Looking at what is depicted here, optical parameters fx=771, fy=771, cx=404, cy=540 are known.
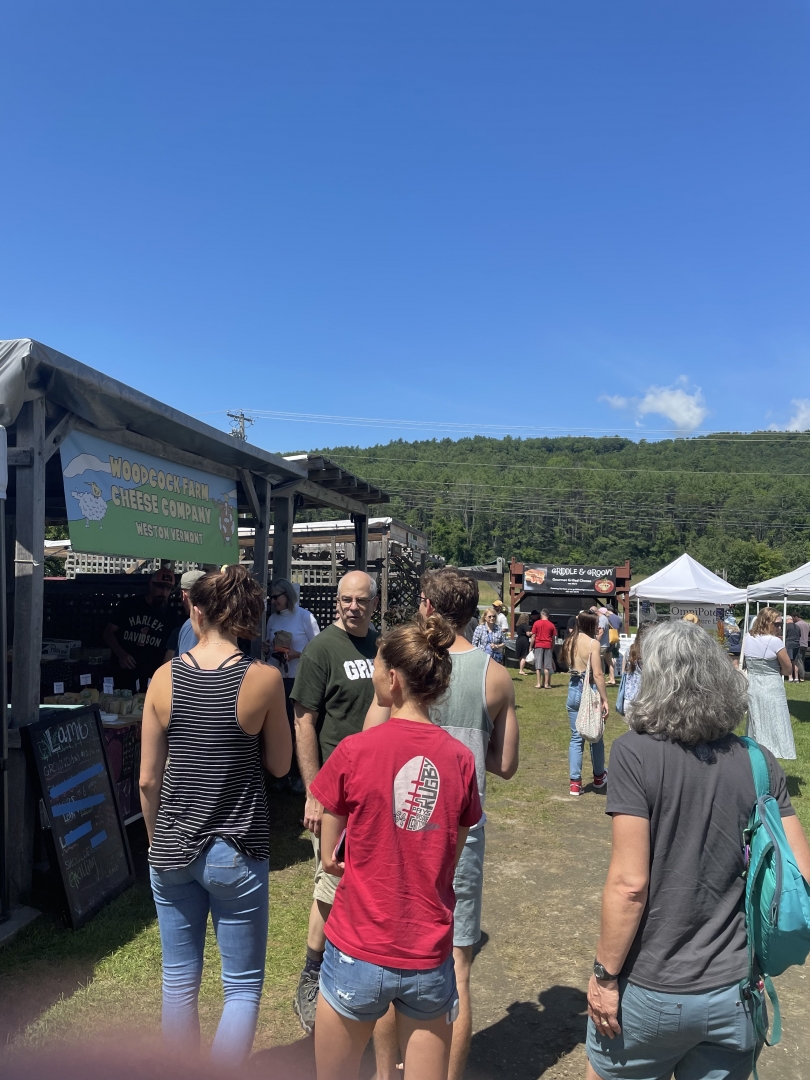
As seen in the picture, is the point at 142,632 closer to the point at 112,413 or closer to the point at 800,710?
the point at 112,413

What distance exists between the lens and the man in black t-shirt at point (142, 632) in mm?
6477

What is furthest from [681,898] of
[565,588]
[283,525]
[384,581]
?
[565,588]

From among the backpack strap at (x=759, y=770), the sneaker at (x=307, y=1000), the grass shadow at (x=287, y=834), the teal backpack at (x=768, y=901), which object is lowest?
the grass shadow at (x=287, y=834)

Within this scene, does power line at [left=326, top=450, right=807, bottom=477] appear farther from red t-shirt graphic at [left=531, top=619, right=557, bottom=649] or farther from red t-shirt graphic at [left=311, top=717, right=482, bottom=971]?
red t-shirt graphic at [left=311, top=717, right=482, bottom=971]

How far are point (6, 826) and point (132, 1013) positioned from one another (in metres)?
1.29

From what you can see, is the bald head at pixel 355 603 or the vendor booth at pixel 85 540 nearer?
the bald head at pixel 355 603

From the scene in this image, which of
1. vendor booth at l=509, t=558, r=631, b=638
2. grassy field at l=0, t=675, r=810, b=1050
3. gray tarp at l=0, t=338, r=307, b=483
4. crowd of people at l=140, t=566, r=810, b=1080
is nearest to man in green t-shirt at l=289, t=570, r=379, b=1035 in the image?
grassy field at l=0, t=675, r=810, b=1050

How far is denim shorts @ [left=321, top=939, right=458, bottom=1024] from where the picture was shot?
6.35ft

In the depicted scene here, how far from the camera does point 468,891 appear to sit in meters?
2.64

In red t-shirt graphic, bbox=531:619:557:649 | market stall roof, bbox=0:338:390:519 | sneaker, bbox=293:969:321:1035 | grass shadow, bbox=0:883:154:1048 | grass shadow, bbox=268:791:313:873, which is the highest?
market stall roof, bbox=0:338:390:519

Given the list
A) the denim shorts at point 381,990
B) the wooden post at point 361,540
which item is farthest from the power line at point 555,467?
the denim shorts at point 381,990

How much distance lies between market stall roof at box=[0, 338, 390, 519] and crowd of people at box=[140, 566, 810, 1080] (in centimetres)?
230

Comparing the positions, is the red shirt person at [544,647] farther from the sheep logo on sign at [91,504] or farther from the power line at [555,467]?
the power line at [555,467]

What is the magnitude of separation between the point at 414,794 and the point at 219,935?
970mm
